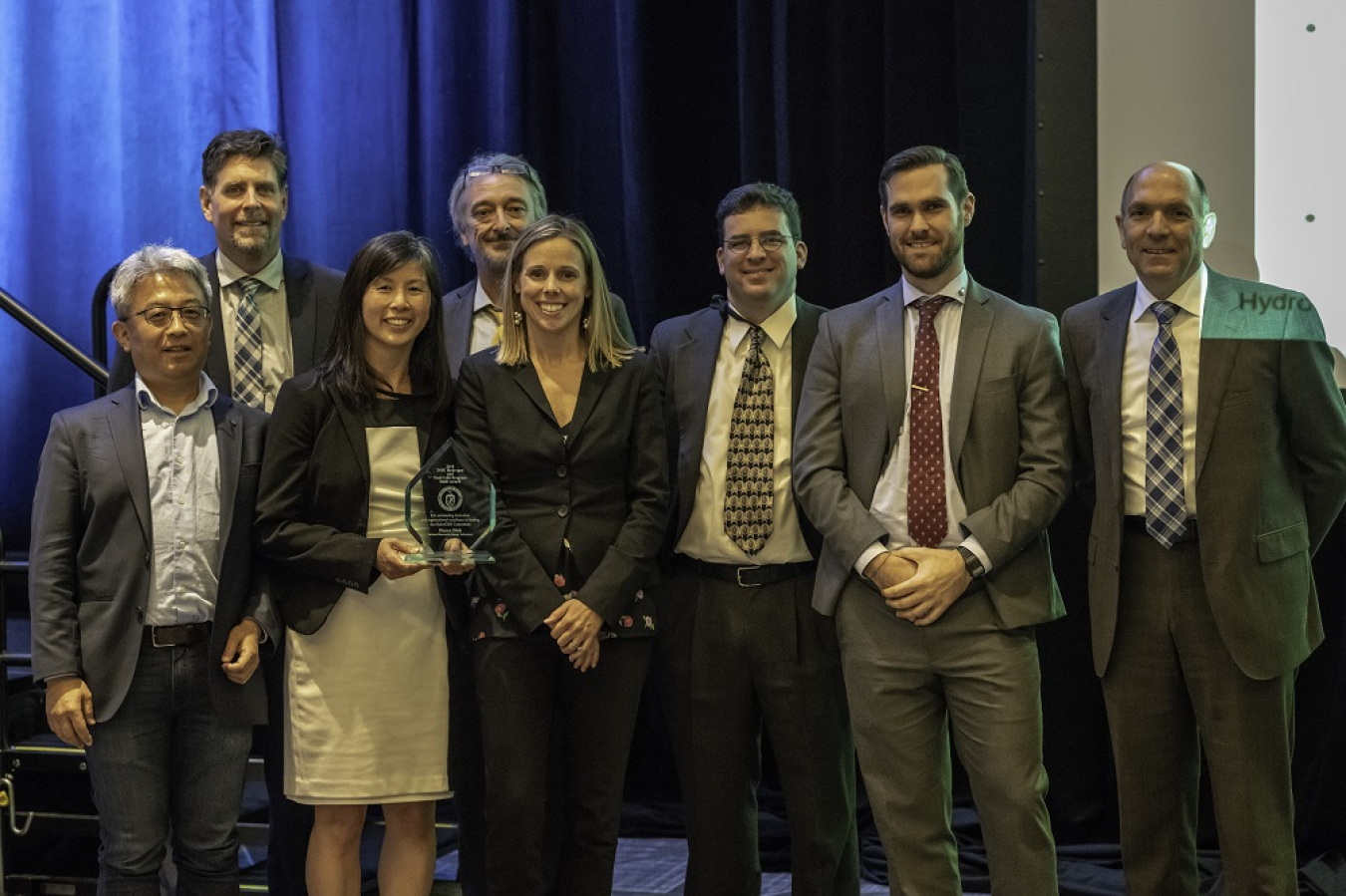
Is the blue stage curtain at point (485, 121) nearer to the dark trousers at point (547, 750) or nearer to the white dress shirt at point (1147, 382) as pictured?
the white dress shirt at point (1147, 382)

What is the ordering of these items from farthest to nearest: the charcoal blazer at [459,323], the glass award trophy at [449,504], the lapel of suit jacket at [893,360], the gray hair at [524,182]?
the gray hair at [524,182]
the charcoal blazer at [459,323]
the lapel of suit jacket at [893,360]
the glass award trophy at [449,504]

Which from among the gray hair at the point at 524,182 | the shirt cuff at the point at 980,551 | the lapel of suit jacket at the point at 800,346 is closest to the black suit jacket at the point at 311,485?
the gray hair at the point at 524,182

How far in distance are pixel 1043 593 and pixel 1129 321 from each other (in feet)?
→ 2.02

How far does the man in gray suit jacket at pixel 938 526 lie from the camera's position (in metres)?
3.13

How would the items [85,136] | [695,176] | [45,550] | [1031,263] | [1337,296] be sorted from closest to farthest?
[45,550] < [1337,296] < [1031,263] < [695,176] < [85,136]

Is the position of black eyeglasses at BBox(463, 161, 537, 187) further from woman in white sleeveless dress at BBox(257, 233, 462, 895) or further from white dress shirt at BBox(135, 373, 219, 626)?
white dress shirt at BBox(135, 373, 219, 626)

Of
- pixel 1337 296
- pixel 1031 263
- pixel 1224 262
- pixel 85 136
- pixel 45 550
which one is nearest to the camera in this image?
pixel 45 550

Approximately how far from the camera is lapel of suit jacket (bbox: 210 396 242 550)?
3.21 meters

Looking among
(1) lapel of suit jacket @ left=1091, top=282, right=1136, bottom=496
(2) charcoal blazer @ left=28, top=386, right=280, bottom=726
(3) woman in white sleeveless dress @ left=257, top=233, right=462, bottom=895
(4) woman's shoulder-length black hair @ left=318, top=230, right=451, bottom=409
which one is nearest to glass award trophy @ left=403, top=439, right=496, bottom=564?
(3) woman in white sleeveless dress @ left=257, top=233, right=462, bottom=895

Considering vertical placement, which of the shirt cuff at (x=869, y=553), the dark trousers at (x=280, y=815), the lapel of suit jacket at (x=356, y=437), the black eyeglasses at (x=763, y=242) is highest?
the black eyeglasses at (x=763, y=242)

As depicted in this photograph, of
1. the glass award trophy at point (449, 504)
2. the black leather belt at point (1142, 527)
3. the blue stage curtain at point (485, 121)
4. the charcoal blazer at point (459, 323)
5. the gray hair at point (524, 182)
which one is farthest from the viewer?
the blue stage curtain at point (485, 121)

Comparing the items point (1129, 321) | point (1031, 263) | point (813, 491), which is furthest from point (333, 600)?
point (1031, 263)

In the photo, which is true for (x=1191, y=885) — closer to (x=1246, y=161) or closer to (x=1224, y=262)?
(x=1224, y=262)

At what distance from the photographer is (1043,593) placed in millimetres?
3209
